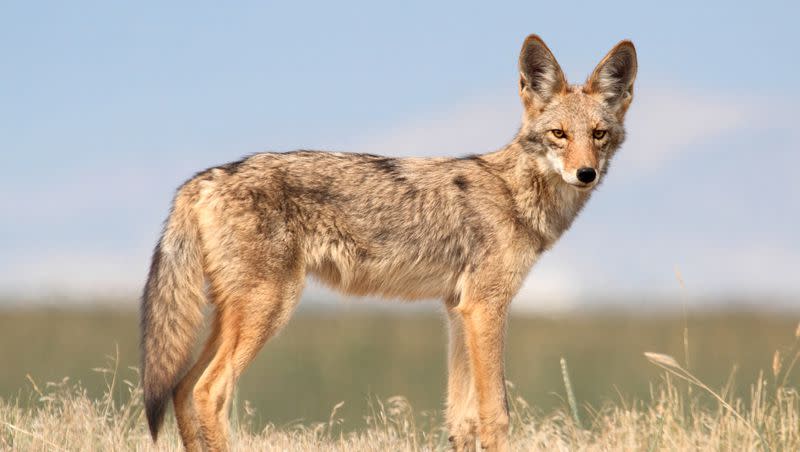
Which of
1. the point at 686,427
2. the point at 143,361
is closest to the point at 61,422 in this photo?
the point at 143,361

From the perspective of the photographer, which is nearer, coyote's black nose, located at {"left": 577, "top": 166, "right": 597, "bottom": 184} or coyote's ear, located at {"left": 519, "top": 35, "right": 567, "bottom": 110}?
coyote's black nose, located at {"left": 577, "top": 166, "right": 597, "bottom": 184}

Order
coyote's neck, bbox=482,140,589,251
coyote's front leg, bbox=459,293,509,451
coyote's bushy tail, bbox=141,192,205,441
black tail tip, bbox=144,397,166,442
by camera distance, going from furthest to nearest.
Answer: coyote's neck, bbox=482,140,589,251 < coyote's front leg, bbox=459,293,509,451 < coyote's bushy tail, bbox=141,192,205,441 < black tail tip, bbox=144,397,166,442

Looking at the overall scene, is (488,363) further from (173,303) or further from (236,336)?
(173,303)

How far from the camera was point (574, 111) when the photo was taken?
20.2 ft

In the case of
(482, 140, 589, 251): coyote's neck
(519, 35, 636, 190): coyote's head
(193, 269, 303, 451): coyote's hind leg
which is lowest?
(193, 269, 303, 451): coyote's hind leg

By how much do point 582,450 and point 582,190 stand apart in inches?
66.4

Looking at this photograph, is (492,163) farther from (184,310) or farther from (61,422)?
(61,422)

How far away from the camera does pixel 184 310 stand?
5766mm

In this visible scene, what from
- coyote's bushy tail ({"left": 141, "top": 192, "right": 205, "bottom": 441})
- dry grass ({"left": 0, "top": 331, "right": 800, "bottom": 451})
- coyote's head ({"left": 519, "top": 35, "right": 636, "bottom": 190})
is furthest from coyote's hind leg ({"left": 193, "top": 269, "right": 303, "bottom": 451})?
coyote's head ({"left": 519, "top": 35, "right": 636, "bottom": 190})

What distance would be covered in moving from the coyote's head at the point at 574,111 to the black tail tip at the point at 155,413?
2.73 meters

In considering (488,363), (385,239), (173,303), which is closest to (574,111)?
(385,239)

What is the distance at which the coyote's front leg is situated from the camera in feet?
19.4

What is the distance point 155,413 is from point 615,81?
3594 mm

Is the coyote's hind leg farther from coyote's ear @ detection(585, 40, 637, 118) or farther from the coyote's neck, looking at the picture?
coyote's ear @ detection(585, 40, 637, 118)
